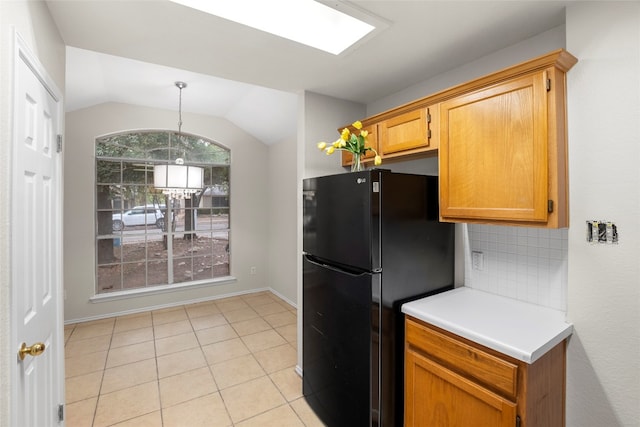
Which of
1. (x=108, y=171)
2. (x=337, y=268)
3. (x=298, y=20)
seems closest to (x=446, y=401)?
(x=337, y=268)

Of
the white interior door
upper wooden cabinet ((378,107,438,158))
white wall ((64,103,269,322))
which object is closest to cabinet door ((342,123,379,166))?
upper wooden cabinet ((378,107,438,158))

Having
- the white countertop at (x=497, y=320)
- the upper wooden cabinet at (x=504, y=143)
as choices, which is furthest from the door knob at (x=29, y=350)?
the upper wooden cabinet at (x=504, y=143)

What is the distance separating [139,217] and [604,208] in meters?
4.74

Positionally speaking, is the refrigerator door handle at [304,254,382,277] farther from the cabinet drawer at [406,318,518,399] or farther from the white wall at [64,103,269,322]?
the white wall at [64,103,269,322]

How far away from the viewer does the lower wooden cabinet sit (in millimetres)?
1208

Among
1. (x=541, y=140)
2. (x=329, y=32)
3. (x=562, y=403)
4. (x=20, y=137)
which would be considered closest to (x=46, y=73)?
(x=20, y=137)

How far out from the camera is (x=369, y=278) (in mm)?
1654

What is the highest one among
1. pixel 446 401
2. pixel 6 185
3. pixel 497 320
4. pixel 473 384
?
pixel 6 185

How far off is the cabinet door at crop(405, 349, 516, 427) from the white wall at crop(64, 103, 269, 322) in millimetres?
Answer: 3637

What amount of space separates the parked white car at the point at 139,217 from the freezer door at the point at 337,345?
303 centimetres

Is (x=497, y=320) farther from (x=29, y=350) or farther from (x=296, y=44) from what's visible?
(x=29, y=350)

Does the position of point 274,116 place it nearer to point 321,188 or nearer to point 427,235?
point 321,188

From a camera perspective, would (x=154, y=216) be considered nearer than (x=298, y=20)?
No

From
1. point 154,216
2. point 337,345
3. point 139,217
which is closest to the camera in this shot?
point 337,345
